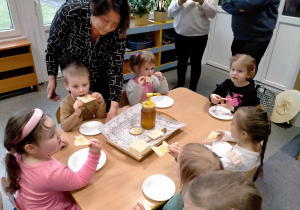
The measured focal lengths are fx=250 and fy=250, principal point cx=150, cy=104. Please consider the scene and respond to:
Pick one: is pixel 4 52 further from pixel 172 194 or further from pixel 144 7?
pixel 172 194

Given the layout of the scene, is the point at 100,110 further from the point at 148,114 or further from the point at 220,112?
the point at 220,112

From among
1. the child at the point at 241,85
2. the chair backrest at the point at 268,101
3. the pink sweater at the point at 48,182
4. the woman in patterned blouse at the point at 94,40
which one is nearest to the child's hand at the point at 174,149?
the pink sweater at the point at 48,182

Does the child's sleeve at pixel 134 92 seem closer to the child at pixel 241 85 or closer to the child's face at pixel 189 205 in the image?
the child at pixel 241 85

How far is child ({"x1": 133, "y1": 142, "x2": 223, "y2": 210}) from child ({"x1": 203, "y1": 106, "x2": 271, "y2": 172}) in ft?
0.94

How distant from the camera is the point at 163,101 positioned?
1.92 meters

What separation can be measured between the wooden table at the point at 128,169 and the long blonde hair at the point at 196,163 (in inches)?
6.9

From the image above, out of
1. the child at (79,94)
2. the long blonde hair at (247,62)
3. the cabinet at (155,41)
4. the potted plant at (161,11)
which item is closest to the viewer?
the child at (79,94)

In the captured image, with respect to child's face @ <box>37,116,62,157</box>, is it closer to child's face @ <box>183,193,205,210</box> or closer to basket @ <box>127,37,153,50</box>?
child's face @ <box>183,193,205,210</box>

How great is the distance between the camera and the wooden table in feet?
3.63

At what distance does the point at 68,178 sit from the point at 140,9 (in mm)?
3192

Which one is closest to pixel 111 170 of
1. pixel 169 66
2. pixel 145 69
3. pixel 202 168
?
pixel 202 168

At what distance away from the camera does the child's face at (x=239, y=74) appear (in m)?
2.02

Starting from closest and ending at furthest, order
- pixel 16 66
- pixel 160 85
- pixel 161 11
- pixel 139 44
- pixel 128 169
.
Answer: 1. pixel 128 169
2. pixel 160 85
3. pixel 16 66
4. pixel 139 44
5. pixel 161 11

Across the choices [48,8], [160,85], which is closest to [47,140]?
[160,85]
